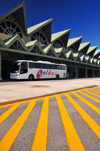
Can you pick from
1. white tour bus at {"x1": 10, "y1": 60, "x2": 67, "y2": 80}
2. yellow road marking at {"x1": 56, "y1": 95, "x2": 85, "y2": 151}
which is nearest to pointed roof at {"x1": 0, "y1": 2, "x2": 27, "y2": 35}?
white tour bus at {"x1": 10, "y1": 60, "x2": 67, "y2": 80}

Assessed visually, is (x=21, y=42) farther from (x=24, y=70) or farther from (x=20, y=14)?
(x=20, y=14)

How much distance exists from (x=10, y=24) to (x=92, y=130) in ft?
102

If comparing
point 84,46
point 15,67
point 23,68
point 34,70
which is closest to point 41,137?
point 23,68

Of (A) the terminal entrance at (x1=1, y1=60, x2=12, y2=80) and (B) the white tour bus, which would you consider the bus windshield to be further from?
(A) the terminal entrance at (x1=1, y1=60, x2=12, y2=80)

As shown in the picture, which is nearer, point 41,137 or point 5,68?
point 41,137

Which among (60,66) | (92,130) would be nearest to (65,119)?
(92,130)

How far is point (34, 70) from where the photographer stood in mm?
21703

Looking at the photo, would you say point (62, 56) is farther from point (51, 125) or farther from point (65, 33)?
point (51, 125)

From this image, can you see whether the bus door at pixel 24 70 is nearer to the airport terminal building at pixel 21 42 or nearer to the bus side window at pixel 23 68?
the bus side window at pixel 23 68

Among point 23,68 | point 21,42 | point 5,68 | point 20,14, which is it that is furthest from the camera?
point 5,68

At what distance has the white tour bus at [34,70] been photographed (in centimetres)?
1948

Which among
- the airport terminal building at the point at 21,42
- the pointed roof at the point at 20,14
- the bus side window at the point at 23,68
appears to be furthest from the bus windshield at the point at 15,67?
the pointed roof at the point at 20,14

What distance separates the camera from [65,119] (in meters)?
3.43

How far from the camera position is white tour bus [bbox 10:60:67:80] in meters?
19.5
